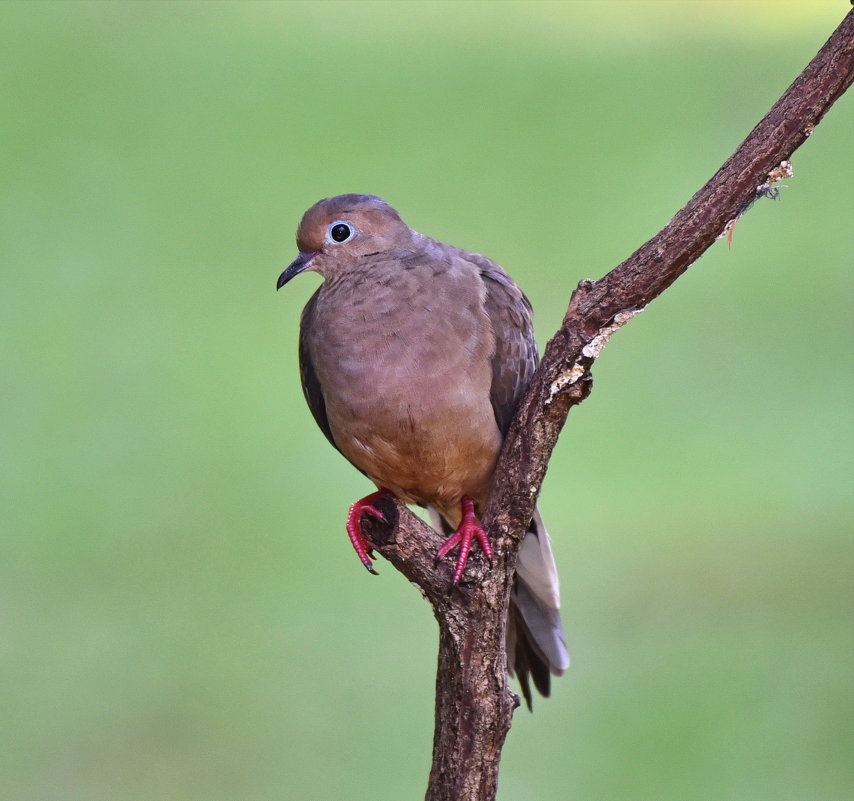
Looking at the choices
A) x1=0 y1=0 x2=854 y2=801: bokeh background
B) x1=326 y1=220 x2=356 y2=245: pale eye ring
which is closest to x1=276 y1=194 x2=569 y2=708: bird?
x1=326 y1=220 x2=356 y2=245: pale eye ring

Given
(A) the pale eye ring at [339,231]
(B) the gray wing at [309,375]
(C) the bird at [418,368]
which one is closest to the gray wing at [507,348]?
(C) the bird at [418,368]

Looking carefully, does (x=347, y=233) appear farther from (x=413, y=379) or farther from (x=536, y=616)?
(x=536, y=616)

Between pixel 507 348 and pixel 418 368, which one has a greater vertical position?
pixel 507 348

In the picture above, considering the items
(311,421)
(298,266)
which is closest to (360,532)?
(298,266)

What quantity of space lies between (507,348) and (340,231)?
0.66 meters

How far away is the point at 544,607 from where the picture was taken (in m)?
3.83

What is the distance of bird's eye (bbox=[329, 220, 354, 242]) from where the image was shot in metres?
3.78

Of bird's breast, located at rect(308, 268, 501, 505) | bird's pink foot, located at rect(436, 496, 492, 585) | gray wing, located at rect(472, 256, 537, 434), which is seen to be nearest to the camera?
bird's pink foot, located at rect(436, 496, 492, 585)

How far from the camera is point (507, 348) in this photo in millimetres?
3572

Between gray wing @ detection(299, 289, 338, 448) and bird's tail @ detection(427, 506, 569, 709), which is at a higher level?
gray wing @ detection(299, 289, 338, 448)

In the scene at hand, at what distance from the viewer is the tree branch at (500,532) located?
2873 mm

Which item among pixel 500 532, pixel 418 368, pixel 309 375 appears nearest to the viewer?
pixel 500 532

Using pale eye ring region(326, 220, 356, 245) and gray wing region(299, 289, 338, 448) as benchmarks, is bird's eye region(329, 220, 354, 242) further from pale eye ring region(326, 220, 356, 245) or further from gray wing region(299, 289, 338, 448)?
gray wing region(299, 289, 338, 448)

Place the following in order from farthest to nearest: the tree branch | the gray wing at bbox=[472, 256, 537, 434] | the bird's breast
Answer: the gray wing at bbox=[472, 256, 537, 434], the bird's breast, the tree branch
